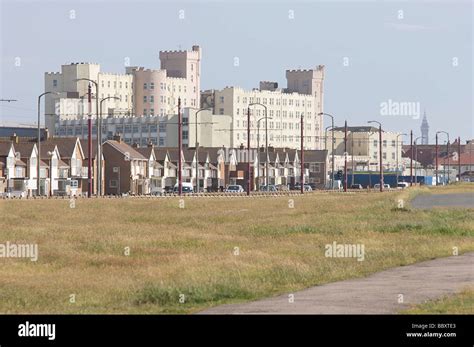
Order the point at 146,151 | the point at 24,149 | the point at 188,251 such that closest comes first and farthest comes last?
the point at 188,251
the point at 24,149
the point at 146,151

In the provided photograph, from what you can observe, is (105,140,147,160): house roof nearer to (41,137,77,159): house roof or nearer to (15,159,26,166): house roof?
(41,137,77,159): house roof

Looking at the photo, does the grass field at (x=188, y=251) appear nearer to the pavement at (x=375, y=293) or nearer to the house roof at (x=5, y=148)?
the pavement at (x=375, y=293)

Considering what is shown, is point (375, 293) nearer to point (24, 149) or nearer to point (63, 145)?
point (24, 149)

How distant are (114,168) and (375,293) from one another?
122657 mm

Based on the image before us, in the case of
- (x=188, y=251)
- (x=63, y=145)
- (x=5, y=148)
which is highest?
(x=63, y=145)

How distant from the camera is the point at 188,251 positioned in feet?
119

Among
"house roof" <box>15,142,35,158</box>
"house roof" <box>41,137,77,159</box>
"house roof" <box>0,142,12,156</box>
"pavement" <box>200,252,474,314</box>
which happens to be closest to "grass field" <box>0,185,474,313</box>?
"pavement" <box>200,252,474,314</box>

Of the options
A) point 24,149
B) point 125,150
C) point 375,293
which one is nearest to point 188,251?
point 375,293

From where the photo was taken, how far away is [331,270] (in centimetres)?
2967

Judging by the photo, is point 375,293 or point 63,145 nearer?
point 375,293

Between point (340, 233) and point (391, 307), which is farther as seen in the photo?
point (340, 233)
